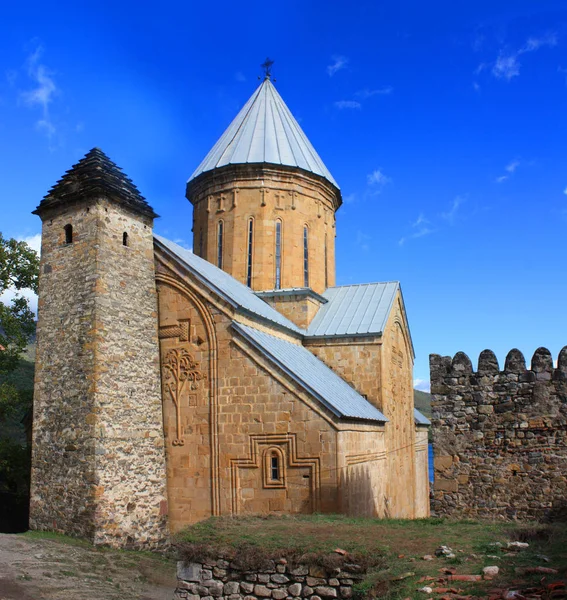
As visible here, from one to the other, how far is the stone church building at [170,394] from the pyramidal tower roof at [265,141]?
12.9 feet

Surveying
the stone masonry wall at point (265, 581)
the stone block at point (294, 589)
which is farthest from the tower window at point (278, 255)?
the stone block at point (294, 589)

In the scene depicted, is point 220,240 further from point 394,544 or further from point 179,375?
point 394,544

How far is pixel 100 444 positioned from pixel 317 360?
5275 mm

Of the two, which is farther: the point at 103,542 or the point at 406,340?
the point at 406,340

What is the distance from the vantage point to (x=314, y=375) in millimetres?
11773

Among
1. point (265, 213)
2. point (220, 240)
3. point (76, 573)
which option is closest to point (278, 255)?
point (265, 213)

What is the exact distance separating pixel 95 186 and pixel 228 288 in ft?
10.7

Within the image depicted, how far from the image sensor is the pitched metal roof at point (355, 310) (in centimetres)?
1384

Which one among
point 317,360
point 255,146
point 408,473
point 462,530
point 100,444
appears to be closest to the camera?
point 462,530

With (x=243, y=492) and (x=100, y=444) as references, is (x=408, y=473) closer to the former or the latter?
(x=243, y=492)

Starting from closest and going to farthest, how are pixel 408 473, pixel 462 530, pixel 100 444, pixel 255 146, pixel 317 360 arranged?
pixel 462 530 < pixel 100 444 < pixel 317 360 < pixel 408 473 < pixel 255 146

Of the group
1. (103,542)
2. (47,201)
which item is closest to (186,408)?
(103,542)

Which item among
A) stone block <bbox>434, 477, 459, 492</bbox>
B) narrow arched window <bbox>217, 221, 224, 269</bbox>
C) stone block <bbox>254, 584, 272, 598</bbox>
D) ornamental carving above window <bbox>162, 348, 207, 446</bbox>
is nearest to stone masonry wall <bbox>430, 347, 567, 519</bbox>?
stone block <bbox>434, 477, 459, 492</bbox>

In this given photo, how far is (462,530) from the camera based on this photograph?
6.91 meters
